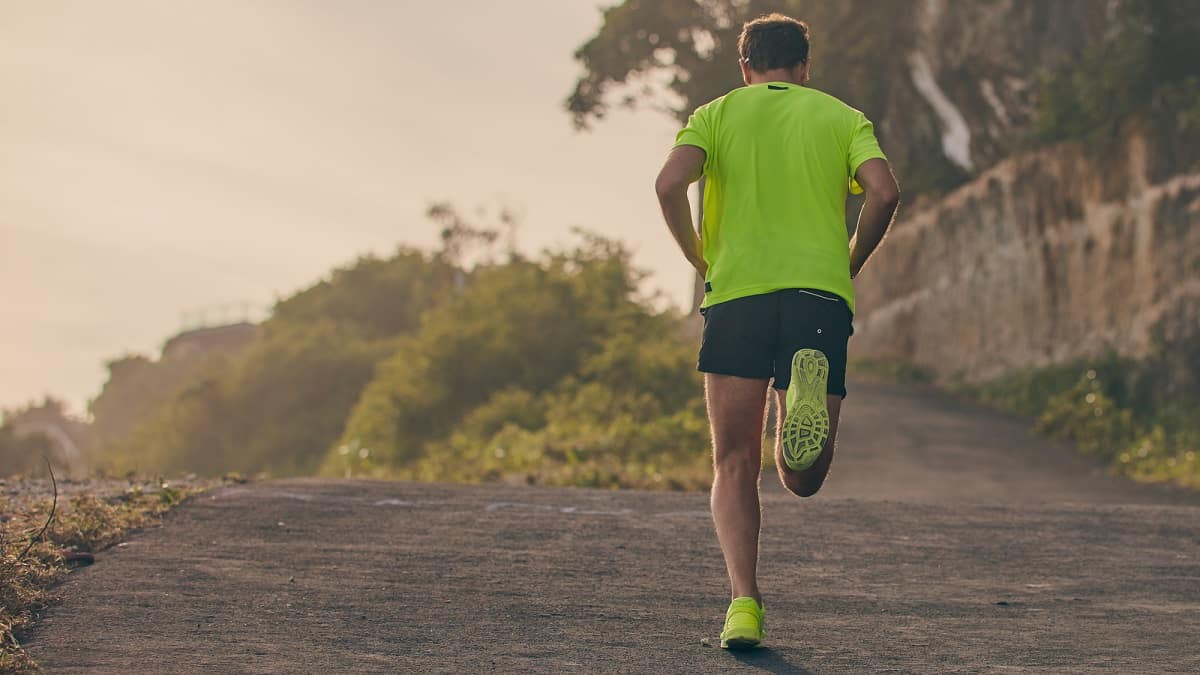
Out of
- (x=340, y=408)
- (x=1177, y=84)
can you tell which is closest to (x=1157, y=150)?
(x=1177, y=84)

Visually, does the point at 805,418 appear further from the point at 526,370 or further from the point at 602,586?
the point at 526,370

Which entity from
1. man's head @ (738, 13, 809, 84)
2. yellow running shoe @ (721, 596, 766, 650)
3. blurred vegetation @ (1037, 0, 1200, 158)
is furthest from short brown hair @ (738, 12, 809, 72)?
blurred vegetation @ (1037, 0, 1200, 158)

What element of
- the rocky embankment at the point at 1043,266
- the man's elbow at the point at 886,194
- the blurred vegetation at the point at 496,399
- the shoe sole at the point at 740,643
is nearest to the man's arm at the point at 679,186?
the man's elbow at the point at 886,194

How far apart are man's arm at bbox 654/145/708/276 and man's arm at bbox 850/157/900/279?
1.81ft

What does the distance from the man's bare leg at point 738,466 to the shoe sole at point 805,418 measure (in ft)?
0.79

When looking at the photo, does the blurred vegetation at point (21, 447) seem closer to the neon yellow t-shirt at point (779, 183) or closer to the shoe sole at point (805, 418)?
the neon yellow t-shirt at point (779, 183)

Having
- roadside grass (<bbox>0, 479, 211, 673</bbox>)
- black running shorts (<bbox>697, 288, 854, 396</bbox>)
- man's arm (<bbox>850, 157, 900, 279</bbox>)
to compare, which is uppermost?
man's arm (<bbox>850, 157, 900, 279</bbox>)

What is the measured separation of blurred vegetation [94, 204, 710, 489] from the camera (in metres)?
18.5

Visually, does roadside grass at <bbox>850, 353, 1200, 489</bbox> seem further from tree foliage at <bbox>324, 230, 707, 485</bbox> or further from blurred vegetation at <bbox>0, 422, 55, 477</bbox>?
blurred vegetation at <bbox>0, 422, 55, 477</bbox>

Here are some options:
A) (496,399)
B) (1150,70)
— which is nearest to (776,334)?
(1150,70)

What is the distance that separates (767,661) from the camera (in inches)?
208

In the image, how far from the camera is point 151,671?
15.9ft

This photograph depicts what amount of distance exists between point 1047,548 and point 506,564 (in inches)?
121

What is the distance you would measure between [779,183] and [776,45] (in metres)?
0.56
